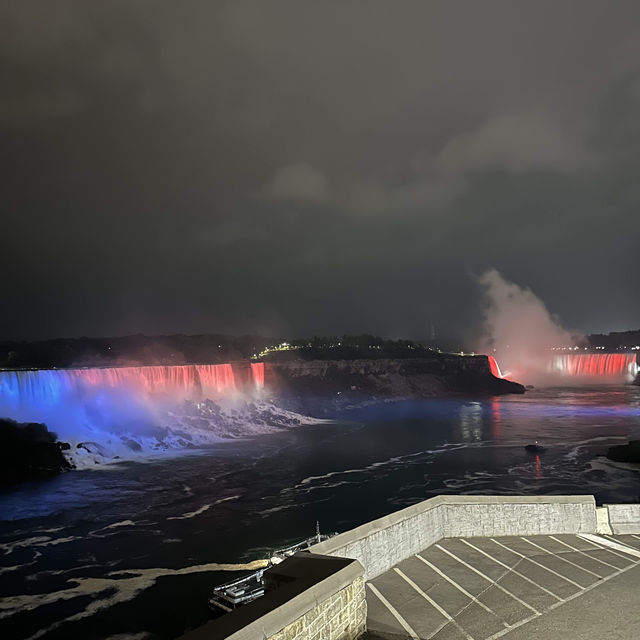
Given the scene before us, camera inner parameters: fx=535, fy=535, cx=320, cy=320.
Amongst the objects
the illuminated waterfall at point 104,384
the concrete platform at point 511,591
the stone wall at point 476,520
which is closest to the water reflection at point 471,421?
the illuminated waterfall at point 104,384

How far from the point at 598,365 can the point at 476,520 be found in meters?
150

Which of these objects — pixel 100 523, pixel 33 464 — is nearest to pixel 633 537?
pixel 100 523

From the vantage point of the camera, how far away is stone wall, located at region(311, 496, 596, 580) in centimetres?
945

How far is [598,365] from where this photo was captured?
467 ft

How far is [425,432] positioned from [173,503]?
36.2 m

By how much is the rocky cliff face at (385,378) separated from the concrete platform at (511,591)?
3698 inches

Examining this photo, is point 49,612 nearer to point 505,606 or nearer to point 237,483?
point 505,606

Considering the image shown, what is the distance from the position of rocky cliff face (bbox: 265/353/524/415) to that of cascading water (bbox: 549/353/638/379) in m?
36.0

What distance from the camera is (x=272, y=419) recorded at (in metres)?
68.4

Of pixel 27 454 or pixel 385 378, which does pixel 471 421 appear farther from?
pixel 385 378

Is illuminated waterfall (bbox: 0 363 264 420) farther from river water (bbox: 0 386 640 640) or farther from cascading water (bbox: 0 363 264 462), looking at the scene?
river water (bbox: 0 386 640 640)

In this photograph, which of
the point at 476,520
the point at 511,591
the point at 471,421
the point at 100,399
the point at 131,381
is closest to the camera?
the point at 511,591

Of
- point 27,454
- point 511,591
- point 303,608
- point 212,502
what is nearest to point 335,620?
point 303,608

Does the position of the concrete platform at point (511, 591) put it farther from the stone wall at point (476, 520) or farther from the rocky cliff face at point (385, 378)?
the rocky cliff face at point (385, 378)
